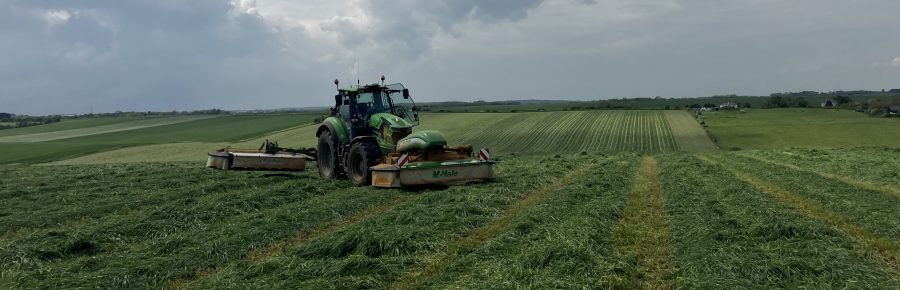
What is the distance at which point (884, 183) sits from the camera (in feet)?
44.6

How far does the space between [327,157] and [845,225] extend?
35.9 ft

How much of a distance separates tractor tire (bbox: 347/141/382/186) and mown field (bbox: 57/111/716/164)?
20.5 m

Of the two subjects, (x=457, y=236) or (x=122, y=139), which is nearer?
(x=457, y=236)

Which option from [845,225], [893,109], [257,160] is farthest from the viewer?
[893,109]

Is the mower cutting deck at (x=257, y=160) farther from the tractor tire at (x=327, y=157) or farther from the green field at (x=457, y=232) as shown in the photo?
the tractor tire at (x=327, y=157)

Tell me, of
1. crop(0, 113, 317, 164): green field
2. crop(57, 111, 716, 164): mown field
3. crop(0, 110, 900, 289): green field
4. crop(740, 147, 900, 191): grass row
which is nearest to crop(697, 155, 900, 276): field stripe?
crop(0, 110, 900, 289): green field

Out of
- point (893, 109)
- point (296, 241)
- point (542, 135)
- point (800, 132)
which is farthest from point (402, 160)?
point (893, 109)

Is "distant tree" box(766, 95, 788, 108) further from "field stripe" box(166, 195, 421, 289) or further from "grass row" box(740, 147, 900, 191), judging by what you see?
"field stripe" box(166, 195, 421, 289)

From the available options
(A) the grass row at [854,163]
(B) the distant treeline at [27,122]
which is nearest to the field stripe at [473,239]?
(A) the grass row at [854,163]

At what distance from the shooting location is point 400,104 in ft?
45.4

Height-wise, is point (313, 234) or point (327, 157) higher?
point (327, 157)

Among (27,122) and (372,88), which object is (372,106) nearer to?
(372,88)

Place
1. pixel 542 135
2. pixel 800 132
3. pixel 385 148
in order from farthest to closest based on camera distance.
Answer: pixel 542 135, pixel 800 132, pixel 385 148

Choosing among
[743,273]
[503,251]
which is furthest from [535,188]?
[743,273]
